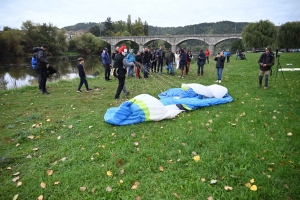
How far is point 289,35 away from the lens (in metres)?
46.0

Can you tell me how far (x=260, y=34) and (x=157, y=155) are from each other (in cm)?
5103

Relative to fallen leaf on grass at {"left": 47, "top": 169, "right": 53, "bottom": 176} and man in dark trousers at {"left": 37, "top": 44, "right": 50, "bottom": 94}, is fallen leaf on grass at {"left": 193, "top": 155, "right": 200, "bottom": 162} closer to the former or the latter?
fallen leaf on grass at {"left": 47, "top": 169, "right": 53, "bottom": 176}

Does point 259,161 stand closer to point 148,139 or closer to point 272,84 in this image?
point 148,139

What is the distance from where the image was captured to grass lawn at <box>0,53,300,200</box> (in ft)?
11.0

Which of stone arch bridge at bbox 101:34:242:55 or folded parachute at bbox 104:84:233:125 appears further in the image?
stone arch bridge at bbox 101:34:242:55

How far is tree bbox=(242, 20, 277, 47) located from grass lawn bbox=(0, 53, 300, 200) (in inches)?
1738

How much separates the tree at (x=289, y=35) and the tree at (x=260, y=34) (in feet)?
4.80

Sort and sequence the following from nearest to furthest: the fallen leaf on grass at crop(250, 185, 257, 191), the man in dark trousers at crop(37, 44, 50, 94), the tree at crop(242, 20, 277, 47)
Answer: the fallen leaf on grass at crop(250, 185, 257, 191) < the man in dark trousers at crop(37, 44, 50, 94) < the tree at crop(242, 20, 277, 47)

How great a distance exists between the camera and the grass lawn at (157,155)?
336 centimetres

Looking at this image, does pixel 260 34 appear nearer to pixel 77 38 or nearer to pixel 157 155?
pixel 157 155

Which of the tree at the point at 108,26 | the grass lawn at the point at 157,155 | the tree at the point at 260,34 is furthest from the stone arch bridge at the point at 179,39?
the grass lawn at the point at 157,155

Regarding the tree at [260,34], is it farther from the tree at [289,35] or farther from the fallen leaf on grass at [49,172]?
the fallen leaf on grass at [49,172]

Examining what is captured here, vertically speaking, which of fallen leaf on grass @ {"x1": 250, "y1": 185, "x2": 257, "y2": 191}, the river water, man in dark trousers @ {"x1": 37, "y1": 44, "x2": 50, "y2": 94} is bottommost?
fallen leaf on grass @ {"x1": 250, "y1": 185, "x2": 257, "y2": 191}

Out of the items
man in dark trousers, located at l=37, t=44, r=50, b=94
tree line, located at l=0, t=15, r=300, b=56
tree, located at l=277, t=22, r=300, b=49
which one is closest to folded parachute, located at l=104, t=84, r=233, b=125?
man in dark trousers, located at l=37, t=44, r=50, b=94
